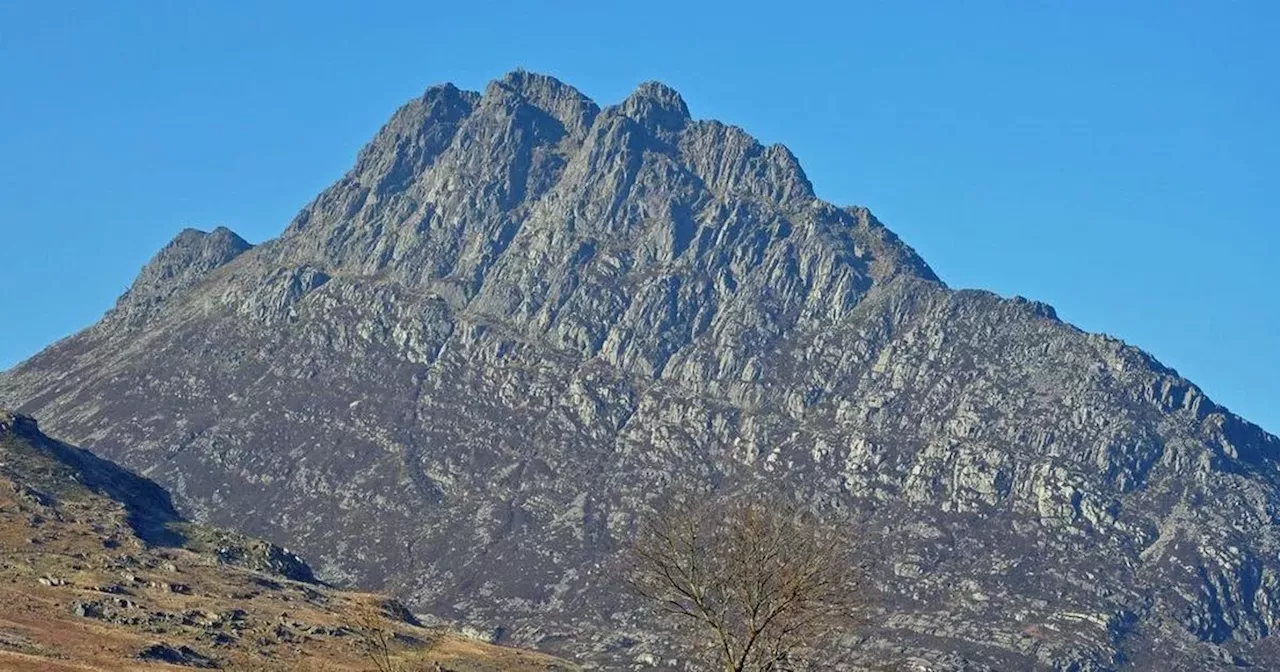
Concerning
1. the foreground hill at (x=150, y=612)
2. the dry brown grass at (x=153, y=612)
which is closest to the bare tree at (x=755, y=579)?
→ the foreground hill at (x=150, y=612)

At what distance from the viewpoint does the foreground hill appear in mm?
116375

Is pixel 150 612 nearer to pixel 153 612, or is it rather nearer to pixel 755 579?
pixel 153 612

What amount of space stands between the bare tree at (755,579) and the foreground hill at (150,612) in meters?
37.4

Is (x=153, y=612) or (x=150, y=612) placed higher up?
(x=153, y=612)

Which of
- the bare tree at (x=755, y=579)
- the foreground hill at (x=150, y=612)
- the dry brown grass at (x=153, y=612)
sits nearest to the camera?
the bare tree at (x=755, y=579)

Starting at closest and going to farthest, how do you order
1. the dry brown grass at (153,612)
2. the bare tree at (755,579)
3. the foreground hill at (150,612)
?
the bare tree at (755,579), the foreground hill at (150,612), the dry brown grass at (153,612)

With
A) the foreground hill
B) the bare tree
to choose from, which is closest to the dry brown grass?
the foreground hill

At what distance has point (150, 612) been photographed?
15050 cm

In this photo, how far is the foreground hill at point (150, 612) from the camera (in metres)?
116

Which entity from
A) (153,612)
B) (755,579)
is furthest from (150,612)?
(755,579)

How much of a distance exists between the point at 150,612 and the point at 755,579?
9933 cm

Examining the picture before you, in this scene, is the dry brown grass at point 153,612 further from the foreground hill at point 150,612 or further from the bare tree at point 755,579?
the bare tree at point 755,579

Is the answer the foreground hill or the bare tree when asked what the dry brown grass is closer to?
the foreground hill

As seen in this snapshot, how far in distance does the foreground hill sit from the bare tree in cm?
3741
